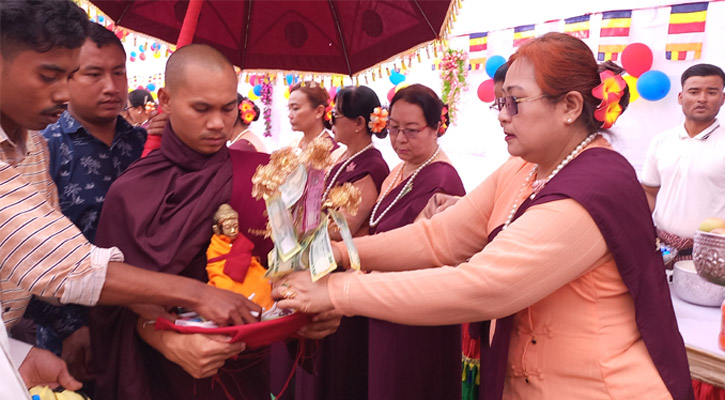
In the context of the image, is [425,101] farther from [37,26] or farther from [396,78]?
[396,78]

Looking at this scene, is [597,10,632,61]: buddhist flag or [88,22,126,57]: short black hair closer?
[88,22,126,57]: short black hair

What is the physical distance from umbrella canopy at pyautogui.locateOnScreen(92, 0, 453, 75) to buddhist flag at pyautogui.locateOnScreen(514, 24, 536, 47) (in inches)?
122

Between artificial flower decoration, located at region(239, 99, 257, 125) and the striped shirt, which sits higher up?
artificial flower decoration, located at region(239, 99, 257, 125)

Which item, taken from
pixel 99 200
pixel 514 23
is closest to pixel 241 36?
pixel 99 200

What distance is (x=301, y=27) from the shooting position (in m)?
2.84

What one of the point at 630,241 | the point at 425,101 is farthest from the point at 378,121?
the point at 630,241

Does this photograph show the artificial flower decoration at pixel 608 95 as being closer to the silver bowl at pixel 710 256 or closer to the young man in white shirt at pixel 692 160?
the silver bowl at pixel 710 256

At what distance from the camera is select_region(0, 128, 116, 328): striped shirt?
4.48ft

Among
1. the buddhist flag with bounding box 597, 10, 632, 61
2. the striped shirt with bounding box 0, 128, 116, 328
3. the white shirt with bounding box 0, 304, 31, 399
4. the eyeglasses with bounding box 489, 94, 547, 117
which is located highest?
the buddhist flag with bounding box 597, 10, 632, 61

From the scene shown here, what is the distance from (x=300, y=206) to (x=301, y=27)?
1.64 metres

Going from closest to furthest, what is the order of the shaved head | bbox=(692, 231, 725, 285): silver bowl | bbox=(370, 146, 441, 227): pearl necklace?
the shaved head < bbox=(692, 231, 725, 285): silver bowl < bbox=(370, 146, 441, 227): pearl necklace

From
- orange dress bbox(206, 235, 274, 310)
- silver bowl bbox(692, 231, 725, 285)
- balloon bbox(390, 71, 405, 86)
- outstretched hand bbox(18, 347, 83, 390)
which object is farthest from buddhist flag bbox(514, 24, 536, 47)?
outstretched hand bbox(18, 347, 83, 390)

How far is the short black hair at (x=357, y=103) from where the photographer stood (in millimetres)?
3885

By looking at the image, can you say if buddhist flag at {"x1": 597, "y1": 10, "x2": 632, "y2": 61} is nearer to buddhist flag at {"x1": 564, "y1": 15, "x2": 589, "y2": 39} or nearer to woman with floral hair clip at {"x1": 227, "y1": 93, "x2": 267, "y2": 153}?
buddhist flag at {"x1": 564, "y1": 15, "x2": 589, "y2": 39}
